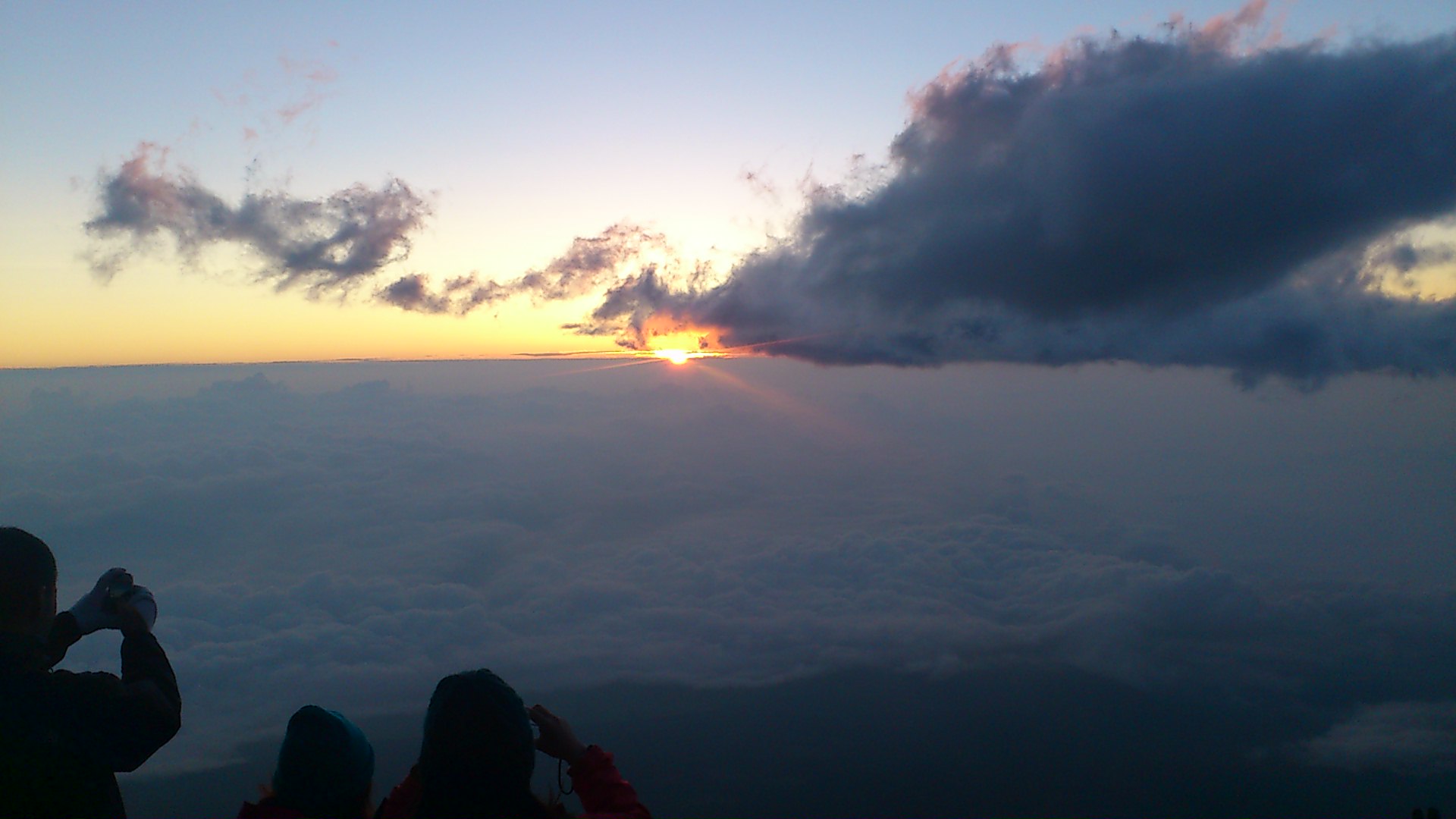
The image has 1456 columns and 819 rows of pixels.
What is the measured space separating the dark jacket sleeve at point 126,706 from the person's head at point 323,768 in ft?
1.43

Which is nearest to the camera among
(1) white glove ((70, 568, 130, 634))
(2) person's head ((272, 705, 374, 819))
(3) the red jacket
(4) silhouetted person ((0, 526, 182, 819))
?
(1) white glove ((70, 568, 130, 634))

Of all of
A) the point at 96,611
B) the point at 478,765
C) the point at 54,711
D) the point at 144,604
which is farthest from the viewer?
the point at 144,604

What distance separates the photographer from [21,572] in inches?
104

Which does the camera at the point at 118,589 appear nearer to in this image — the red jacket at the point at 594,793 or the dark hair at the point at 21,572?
the dark hair at the point at 21,572

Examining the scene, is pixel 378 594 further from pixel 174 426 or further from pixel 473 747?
pixel 473 747

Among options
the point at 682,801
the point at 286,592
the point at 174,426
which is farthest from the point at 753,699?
the point at 174,426

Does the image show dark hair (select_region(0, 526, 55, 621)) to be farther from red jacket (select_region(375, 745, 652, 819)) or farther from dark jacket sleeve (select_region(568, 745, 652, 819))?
dark jacket sleeve (select_region(568, 745, 652, 819))

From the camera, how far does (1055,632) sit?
16462 cm

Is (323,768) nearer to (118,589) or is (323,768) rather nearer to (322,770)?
(322,770)

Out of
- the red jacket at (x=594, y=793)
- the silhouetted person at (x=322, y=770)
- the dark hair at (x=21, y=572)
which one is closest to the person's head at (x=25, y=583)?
the dark hair at (x=21, y=572)

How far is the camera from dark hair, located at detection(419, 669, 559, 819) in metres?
2.30

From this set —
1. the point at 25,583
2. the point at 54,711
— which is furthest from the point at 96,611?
the point at 54,711

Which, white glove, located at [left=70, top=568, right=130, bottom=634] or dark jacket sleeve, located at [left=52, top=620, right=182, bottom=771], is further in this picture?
white glove, located at [left=70, top=568, right=130, bottom=634]

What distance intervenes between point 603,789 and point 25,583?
2086mm
